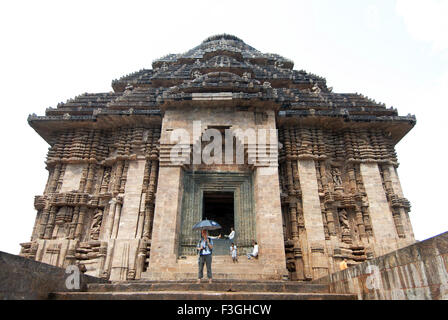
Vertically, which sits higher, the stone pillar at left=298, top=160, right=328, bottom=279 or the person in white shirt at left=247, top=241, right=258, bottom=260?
the stone pillar at left=298, top=160, right=328, bottom=279

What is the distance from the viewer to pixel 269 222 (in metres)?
10.3

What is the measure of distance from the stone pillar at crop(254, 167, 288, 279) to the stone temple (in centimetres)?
4

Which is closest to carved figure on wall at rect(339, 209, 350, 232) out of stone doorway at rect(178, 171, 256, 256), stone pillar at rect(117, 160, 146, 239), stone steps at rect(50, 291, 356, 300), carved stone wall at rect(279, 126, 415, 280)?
carved stone wall at rect(279, 126, 415, 280)

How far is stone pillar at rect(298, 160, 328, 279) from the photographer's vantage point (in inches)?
428

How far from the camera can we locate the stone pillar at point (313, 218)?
10.9 meters

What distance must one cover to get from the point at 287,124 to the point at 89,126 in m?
10.4

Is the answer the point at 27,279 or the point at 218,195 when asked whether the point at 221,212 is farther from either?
the point at 27,279

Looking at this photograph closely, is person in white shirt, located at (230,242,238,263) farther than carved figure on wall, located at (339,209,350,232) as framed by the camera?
No

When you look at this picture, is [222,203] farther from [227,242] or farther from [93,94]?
→ [93,94]

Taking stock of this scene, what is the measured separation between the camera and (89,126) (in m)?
14.7

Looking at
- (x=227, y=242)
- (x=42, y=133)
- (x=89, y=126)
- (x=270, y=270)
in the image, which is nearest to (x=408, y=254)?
(x=270, y=270)

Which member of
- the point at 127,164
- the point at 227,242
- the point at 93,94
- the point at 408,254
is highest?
the point at 93,94

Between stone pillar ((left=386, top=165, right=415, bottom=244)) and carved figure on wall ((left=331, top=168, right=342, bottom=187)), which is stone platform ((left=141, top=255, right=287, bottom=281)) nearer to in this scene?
carved figure on wall ((left=331, top=168, right=342, bottom=187))

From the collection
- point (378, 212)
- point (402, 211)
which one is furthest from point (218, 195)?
point (402, 211)
